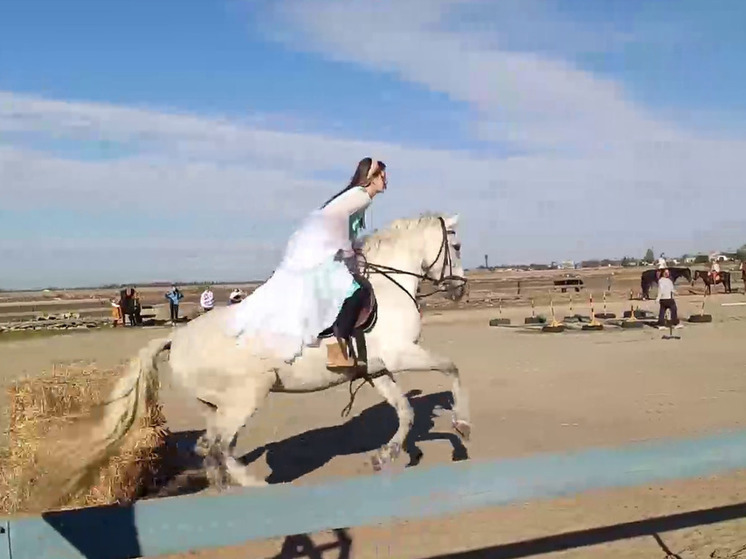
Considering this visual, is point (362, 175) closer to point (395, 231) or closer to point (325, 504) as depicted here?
point (395, 231)

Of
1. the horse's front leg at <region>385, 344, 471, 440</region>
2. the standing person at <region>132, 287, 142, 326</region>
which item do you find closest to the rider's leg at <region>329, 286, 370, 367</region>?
the horse's front leg at <region>385, 344, 471, 440</region>

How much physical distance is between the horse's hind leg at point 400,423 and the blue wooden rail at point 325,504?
3879 mm

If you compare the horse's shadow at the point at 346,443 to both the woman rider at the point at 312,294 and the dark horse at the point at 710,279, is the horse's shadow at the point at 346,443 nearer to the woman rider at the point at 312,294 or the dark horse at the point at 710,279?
the woman rider at the point at 312,294

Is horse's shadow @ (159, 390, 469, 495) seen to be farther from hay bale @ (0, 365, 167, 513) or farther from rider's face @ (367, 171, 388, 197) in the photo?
rider's face @ (367, 171, 388, 197)

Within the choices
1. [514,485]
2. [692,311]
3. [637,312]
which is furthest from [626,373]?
[692,311]

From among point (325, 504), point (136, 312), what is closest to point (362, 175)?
point (325, 504)

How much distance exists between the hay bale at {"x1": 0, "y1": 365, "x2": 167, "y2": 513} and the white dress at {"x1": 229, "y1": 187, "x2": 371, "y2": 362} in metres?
1.16

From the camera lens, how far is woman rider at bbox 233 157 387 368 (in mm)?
6184

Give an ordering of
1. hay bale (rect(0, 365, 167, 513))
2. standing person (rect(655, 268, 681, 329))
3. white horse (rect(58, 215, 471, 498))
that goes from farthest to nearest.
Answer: standing person (rect(655, 268, 681, 329))
white horse (rect(58, 215, 471, 498))
hay bale (rect(0, 365, 167, 513))

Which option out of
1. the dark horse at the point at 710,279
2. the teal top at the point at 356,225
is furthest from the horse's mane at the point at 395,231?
the dark horse at the point at 710,279

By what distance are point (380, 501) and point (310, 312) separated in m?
3.57

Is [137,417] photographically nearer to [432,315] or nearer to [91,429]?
[91,429]

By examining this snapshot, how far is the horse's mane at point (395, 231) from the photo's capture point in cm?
763

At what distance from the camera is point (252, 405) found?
6.23 meters
